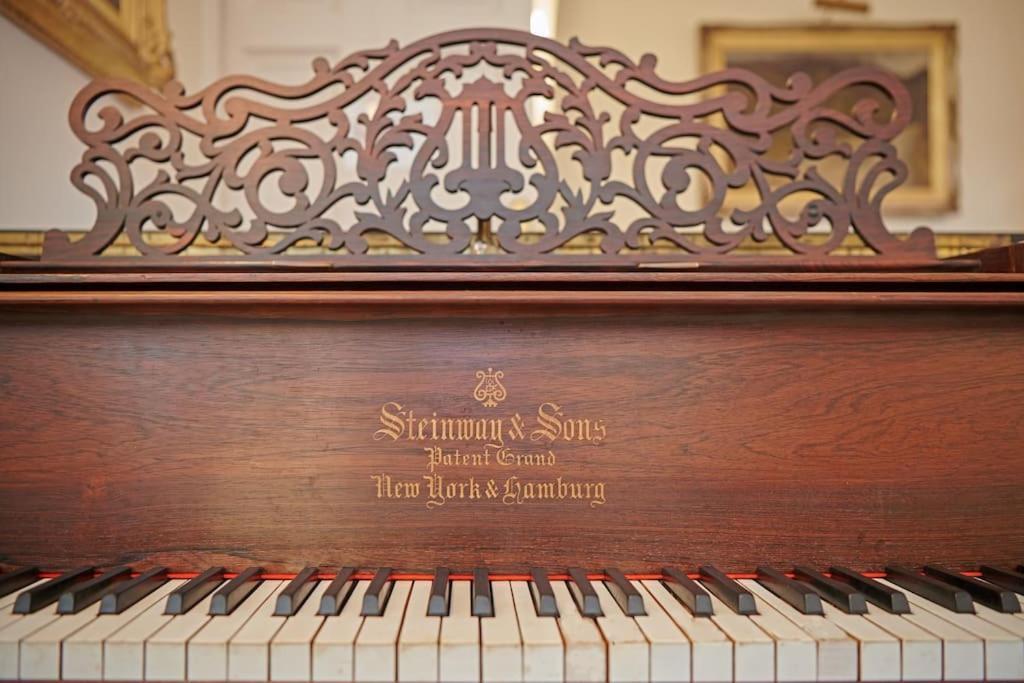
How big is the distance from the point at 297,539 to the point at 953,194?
12.3 ft

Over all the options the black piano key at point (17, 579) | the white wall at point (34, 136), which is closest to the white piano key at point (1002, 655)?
the black piano key at point (17, 579)

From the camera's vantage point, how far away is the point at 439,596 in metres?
1.07

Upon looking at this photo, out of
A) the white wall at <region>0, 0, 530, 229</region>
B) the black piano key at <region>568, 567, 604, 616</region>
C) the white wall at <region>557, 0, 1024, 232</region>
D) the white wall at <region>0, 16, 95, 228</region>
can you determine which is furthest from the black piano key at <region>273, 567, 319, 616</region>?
the white wall at <region>557, 0, 1024, 232</region>

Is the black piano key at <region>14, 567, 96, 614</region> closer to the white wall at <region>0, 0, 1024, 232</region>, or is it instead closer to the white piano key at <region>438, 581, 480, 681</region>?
the white piano key at <region>438, 581, 480, 681</region>

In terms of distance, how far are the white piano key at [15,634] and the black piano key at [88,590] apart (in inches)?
0.9

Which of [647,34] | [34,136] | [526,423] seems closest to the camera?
[526,423]

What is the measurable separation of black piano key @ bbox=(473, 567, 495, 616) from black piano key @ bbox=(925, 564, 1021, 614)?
78cm

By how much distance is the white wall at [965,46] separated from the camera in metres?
3.62

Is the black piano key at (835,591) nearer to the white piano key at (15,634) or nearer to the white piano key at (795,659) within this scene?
the white piano key at (795,659)

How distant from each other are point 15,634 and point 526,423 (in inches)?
33.3

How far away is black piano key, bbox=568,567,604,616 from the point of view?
3.42 feet

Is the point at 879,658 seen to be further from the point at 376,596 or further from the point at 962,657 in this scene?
the point at 376,596

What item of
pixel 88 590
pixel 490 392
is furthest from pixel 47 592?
pixel 490 392

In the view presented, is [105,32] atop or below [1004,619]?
atop
